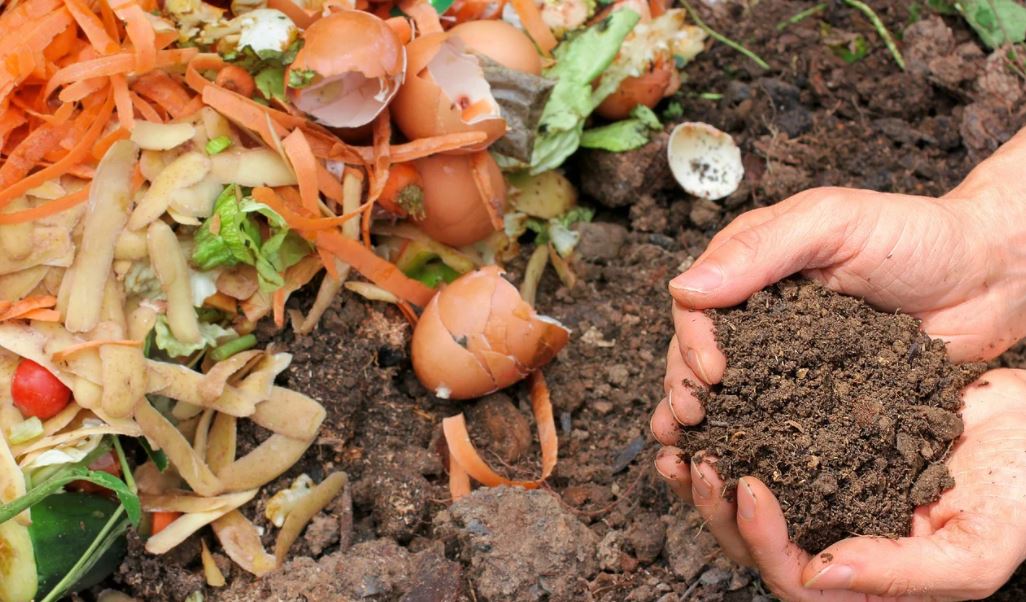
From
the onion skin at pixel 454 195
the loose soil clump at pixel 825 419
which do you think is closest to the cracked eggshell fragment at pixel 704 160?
the onion skin at pixel 454 195

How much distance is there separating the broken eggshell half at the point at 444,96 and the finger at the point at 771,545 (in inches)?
37.5

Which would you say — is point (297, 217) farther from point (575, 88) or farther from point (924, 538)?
point (924, 538)

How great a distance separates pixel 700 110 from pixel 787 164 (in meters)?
0.29

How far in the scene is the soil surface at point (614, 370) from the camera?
6.39 ft

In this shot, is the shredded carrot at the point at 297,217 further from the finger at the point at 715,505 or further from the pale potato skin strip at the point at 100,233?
the finger at the point at 715,505

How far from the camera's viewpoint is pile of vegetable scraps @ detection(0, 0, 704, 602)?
199 centimetres

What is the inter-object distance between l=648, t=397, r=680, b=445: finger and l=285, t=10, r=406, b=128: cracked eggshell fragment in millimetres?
826

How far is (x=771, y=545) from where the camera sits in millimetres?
1691

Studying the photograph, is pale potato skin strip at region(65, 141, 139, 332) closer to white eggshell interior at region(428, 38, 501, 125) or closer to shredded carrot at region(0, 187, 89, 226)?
shredded carrot at region(0, 187, 89, 226)

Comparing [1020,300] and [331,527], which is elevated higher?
[1020,300]

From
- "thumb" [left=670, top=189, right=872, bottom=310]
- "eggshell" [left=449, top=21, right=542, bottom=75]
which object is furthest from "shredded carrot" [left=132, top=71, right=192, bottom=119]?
"thumb" [left=670, top=189, right=872, bottom=310]

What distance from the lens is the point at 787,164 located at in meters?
2.58

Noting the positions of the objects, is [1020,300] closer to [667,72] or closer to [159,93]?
[667,72]

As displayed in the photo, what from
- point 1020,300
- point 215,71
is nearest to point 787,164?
point 1020,300
